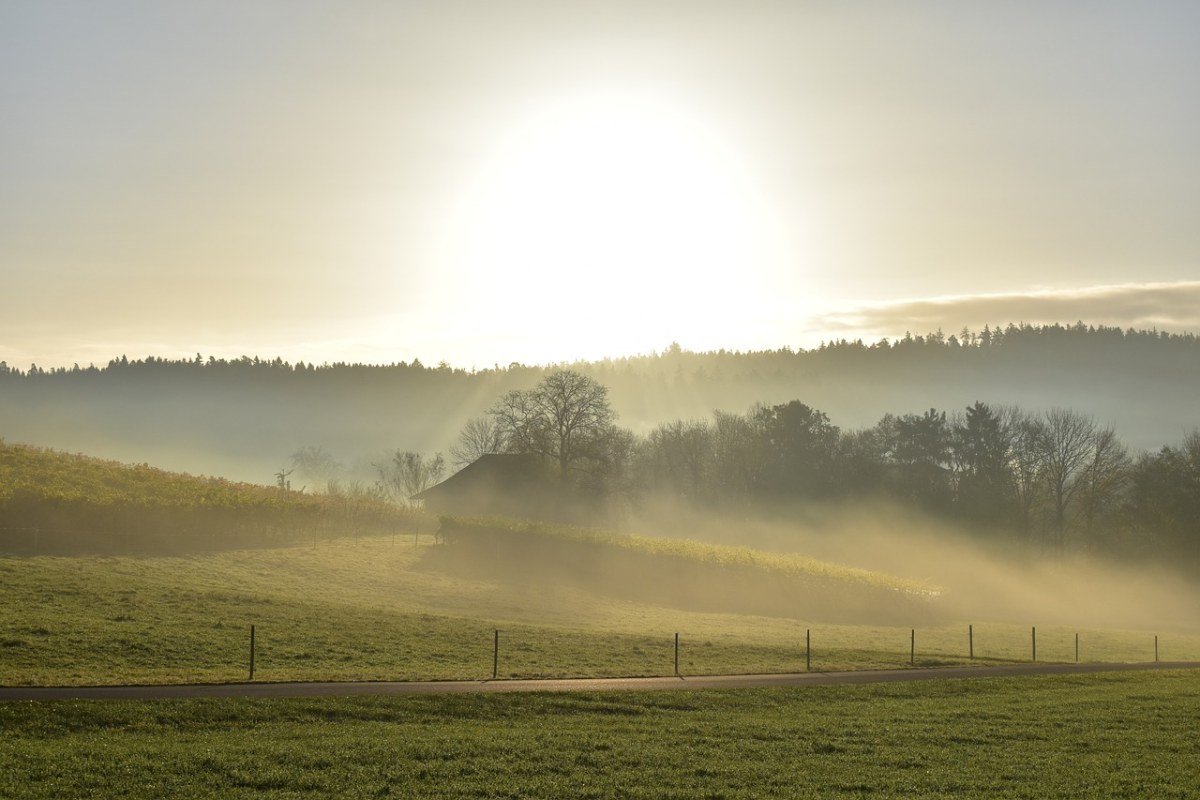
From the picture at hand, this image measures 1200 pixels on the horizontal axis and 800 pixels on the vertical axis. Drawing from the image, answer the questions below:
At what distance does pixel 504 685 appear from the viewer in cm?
2956

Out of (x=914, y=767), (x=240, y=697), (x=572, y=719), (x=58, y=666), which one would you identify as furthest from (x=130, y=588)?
(x=914, y=767)

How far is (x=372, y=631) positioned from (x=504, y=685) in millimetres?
11880

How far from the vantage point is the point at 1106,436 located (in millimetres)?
106688

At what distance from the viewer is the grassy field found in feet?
103

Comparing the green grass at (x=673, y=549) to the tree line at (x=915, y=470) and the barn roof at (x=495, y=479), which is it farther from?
the tree line at (x=915, y=470)

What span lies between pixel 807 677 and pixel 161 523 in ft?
137

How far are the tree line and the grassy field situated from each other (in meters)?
27.9

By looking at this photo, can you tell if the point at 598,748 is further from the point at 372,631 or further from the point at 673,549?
the point at 673,549

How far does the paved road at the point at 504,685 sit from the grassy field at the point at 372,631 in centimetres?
122

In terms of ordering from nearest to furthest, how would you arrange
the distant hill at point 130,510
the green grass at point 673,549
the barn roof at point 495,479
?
the distant hill at point 130,510 < the green grass at point 673,549 < the barn roof at point 495,479

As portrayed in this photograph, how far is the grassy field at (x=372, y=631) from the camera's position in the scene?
103 ft

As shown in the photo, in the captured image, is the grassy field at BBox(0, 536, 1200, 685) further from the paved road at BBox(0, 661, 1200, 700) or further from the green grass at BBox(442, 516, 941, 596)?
the green grass at BBox(442, 516, 941, 596)

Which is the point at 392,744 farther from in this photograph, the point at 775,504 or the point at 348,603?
the point at 775,504

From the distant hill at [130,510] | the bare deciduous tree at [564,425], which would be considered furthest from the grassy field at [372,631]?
the bare deciduous tree at [564,425]
